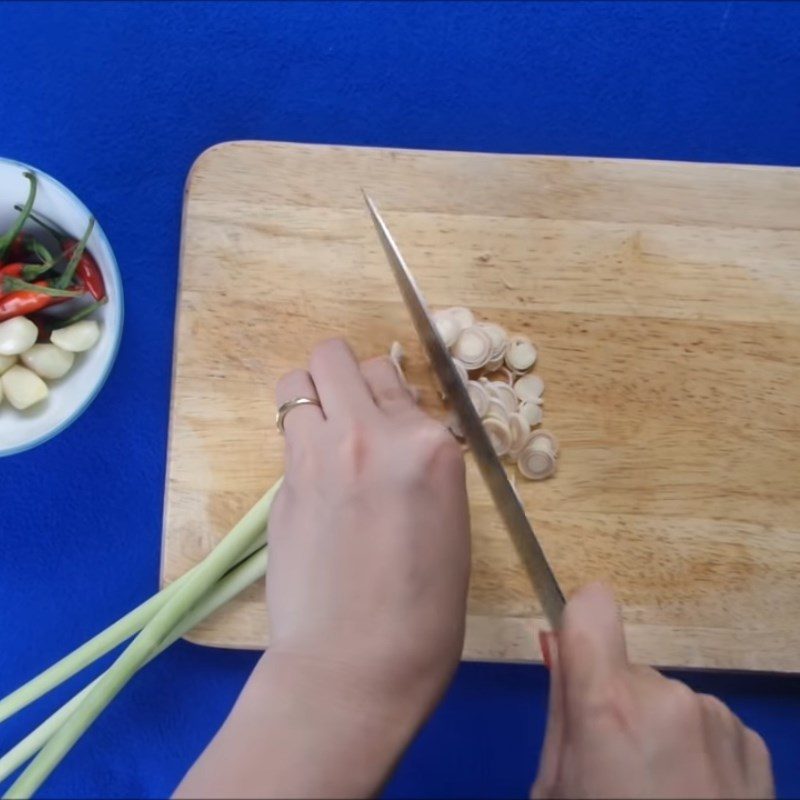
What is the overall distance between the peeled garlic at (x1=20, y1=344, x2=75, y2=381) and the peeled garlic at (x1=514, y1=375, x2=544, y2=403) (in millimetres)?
479

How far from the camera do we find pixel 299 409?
802mm

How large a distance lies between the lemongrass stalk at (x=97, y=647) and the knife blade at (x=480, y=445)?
0.22 metres

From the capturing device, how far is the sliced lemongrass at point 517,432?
0.91m

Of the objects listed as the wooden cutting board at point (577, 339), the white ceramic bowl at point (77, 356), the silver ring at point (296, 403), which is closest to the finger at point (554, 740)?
the wooden cutting board at point (577, 339)

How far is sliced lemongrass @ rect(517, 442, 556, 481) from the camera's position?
0.91 m

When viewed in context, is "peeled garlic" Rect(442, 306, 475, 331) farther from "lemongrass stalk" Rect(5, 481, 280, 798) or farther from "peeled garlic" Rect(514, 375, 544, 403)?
"lemongrass stalk" Rect(5, 481, 280, 798)

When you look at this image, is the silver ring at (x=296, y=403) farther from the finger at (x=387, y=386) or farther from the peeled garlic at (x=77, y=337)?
the peeled garlic at (x=77, y=337)

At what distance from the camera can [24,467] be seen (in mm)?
1028

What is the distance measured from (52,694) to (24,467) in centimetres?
27

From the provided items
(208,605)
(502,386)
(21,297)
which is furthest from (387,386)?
(21,297)

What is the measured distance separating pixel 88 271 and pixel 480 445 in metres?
0.45

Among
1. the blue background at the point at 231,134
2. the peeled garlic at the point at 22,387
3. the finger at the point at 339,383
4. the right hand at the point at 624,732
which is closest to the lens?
the right hand at the point at 624,732

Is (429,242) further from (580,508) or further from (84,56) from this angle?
(84,56)

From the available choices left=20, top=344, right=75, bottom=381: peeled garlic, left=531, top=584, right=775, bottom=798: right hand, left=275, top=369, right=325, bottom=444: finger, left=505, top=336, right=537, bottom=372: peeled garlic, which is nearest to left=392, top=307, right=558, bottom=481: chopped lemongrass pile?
left=505, top=336, right=537, bottom=372: peeled garlic
